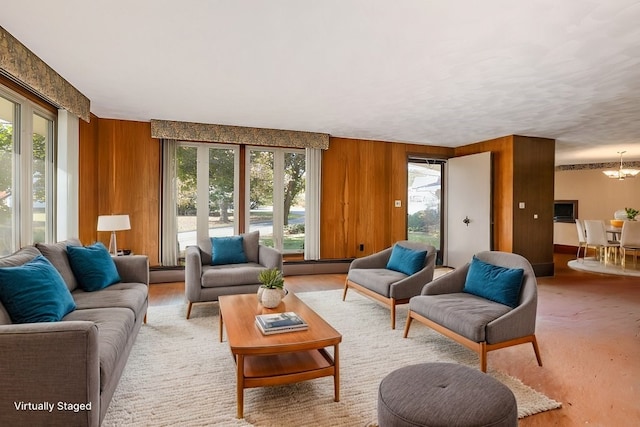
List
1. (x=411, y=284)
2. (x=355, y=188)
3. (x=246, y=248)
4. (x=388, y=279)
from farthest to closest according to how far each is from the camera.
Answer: (x=355, y=188)
(x=246, y=248)
(x=388, y=279)
(x=411, y=284)

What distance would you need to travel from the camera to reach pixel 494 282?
9.77 ft

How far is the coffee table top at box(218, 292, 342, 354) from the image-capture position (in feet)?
6.90

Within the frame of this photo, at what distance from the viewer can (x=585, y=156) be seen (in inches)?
333

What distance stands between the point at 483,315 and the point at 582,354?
112 cm

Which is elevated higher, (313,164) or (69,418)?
(313,164)

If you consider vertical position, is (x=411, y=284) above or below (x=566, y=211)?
below

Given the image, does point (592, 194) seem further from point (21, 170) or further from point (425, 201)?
point (21, 170)

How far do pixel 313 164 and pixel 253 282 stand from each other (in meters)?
2.83

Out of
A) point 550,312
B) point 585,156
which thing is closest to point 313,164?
point 550,312

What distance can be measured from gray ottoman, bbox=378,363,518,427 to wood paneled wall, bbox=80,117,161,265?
480 centimetres

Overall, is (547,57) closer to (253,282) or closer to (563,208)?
(253,282)

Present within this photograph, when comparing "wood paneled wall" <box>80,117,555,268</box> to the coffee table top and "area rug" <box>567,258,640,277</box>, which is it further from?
the coffee table top

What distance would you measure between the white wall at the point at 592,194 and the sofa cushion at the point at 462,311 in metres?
8.58

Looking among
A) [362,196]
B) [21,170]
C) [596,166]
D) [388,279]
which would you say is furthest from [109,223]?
[596,166]
